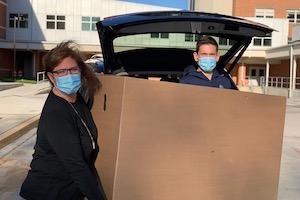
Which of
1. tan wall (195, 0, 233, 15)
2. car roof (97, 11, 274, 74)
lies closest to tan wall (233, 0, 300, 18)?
tan wall (195, 0, 233, 15)

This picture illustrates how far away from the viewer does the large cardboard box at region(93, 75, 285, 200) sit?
8.45 feet

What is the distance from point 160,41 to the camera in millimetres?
6309

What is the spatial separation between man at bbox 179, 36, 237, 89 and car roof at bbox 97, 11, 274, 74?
3.70 ft

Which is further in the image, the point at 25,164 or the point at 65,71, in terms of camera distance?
the point at 25,164

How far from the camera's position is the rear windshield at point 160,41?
573 centimetres

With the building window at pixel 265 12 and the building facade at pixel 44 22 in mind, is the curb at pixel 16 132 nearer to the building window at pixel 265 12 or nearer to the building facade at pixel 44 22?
the building facade at pixel 44 22

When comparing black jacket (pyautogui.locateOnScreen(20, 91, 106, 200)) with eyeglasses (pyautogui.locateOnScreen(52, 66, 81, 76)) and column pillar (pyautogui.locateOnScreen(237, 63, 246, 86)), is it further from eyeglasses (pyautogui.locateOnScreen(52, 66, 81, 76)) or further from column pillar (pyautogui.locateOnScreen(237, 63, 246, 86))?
column pillar (pyautogui.locateOnScreen(237, 63, 246, 86))

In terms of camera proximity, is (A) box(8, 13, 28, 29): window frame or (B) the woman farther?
(A) box(8, 13, 28, 29): window frame

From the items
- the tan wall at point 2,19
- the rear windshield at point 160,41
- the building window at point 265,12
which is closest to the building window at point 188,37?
the rear windshield at point 160,41

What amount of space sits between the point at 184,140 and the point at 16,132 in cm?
815

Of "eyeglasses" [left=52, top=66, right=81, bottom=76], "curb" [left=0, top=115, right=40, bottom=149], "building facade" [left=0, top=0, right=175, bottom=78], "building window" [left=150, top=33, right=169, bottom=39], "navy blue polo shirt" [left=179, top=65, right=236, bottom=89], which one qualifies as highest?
"building facade" [left=0, top=0, right=175, bottom=78]

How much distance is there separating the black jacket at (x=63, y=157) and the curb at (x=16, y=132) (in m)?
6.68

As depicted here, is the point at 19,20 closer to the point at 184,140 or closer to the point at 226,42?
the point at 226,42

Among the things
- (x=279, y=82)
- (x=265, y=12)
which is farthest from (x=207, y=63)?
(x=265, y=12)
